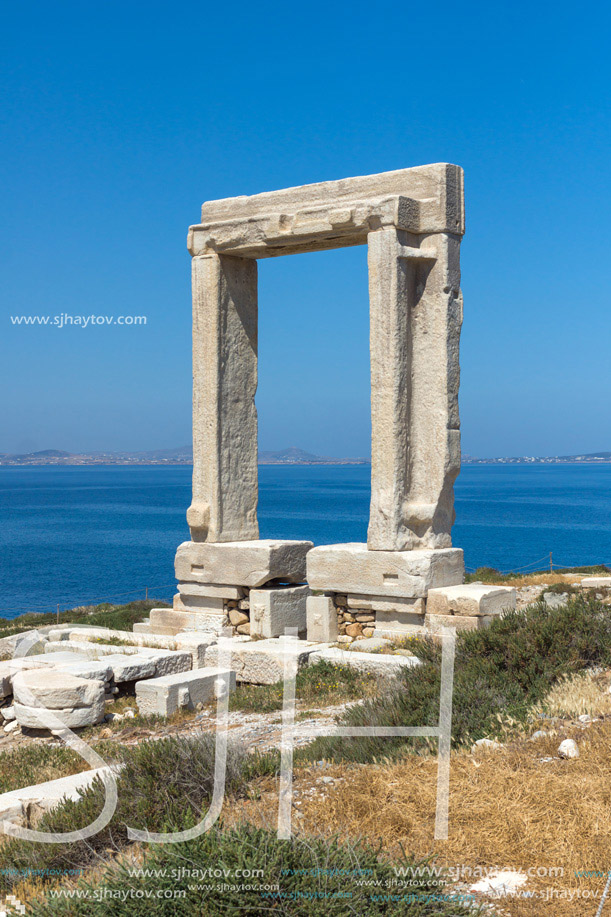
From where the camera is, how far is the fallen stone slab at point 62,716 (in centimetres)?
793

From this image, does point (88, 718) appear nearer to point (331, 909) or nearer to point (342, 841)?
point (342, 841)

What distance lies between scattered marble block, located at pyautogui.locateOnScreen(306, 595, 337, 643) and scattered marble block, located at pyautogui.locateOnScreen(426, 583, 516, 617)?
126 centimetres

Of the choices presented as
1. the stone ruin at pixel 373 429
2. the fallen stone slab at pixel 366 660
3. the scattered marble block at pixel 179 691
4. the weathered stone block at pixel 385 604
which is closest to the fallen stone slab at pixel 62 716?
the scattered marble block at pixel 179 691

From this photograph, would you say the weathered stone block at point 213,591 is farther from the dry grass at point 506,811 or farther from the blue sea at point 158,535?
the blue sea at point 158,535

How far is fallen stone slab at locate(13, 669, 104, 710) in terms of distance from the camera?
7.95 meters

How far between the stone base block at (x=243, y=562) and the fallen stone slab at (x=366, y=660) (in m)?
1.66

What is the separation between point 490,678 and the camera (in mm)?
6512

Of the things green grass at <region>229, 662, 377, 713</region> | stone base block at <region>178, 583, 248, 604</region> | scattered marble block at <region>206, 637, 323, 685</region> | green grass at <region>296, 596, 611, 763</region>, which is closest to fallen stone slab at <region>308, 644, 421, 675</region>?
green grass at <region>229, 662, 377, 713</region>

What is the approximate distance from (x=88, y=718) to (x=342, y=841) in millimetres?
4669

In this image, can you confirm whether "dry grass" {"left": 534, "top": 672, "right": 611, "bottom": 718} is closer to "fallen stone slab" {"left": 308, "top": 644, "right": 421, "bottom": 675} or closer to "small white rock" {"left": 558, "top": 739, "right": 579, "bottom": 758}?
"small white rock" {"left": 558, "top": 739, "right": 579, "bottom": 758}

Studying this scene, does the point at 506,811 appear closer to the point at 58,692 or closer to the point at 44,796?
the point at 44,796

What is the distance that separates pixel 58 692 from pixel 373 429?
439 cm

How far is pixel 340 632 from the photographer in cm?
1019

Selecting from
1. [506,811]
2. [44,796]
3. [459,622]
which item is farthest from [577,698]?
[44,796]
